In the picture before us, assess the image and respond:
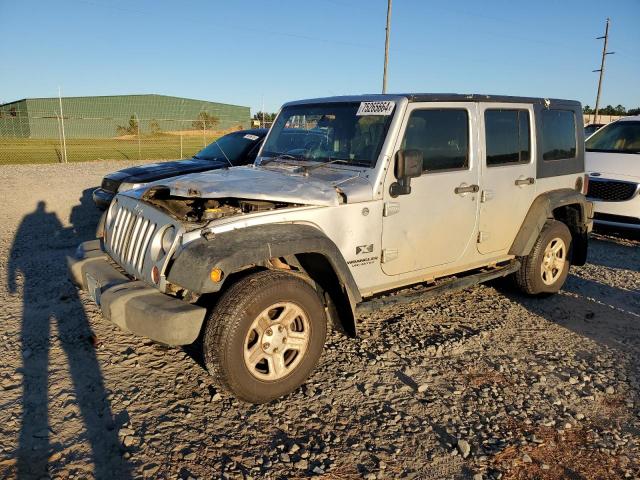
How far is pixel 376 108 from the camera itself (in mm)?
4219

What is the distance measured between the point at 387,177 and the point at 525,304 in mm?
Result: 2601

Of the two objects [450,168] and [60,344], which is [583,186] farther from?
[60,344]

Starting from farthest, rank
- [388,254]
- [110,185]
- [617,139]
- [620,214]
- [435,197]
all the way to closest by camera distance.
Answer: [617,139]
[110,185]
[620,214]
[435,197]
[388,254]

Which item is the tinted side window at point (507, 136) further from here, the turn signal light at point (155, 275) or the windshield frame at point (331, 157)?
the turn signal light at point (155, 275)

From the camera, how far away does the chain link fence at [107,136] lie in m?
28.3

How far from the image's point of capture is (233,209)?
12.4 ft

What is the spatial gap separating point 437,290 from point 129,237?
8.40 ft

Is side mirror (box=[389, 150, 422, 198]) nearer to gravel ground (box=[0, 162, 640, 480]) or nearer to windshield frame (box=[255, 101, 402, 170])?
windshield frame (box=[255, 101, 402, 170])

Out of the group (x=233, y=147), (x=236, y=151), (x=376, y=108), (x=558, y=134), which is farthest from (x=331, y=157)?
(x=233, y=147)

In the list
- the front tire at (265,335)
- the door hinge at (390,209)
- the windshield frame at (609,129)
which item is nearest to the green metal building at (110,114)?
the windshield frame at (609,129)

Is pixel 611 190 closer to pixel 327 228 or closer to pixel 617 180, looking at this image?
pixel 617 180

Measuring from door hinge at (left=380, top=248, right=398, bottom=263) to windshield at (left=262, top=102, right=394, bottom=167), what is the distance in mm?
680

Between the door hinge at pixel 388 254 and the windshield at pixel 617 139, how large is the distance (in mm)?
7161

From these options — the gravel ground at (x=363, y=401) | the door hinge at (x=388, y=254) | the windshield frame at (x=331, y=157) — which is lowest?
the gravel ground at (x=363, y=401)
